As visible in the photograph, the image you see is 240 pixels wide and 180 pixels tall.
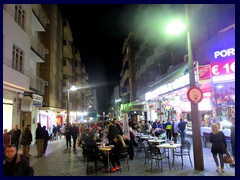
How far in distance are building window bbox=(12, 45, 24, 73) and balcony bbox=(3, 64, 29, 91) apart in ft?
1.63

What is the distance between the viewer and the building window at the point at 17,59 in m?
14.0

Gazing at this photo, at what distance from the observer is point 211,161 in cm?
1012

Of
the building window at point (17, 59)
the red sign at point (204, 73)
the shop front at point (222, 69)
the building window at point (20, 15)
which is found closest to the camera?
the shop front at point (222, 69)

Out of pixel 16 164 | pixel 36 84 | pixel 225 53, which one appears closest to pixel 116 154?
pixel 16 164

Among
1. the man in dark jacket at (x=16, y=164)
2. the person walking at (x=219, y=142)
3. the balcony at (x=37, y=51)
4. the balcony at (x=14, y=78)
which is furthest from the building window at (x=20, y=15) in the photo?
the person walking at (x=219, y=142)

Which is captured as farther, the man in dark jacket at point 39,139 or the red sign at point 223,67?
the man in dark jacket at point 39,139

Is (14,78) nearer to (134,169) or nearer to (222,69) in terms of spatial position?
(134,169)

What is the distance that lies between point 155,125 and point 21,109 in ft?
33.8

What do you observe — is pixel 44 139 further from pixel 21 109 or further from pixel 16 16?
pixel 16 16

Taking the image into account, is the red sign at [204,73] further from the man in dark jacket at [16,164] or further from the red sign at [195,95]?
the man in dark jacket at [16,164]

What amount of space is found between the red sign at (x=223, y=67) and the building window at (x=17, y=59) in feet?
35.5

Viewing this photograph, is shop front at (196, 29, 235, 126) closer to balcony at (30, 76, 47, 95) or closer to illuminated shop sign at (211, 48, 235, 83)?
illuminated shop sign at (211, 48, 235, 83)

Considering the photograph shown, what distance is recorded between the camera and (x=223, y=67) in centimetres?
1053

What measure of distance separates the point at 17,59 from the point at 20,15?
124 inches
